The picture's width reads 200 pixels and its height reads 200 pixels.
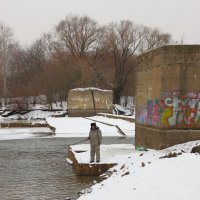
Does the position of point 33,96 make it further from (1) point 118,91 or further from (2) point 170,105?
(2) point 170,105

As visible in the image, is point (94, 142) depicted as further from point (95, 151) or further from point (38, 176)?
point (38, 176)

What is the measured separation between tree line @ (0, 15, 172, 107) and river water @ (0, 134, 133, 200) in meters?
44.2

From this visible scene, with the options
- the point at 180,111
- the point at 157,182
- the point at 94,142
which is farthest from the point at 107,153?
the point at 157,182

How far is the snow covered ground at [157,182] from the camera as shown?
9.17 meters

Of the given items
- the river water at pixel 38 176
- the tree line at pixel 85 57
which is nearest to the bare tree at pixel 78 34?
the tree line at pixel 85 57

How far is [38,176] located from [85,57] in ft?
189

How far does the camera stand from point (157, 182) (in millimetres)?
10180

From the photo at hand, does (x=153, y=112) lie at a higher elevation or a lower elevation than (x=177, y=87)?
lower

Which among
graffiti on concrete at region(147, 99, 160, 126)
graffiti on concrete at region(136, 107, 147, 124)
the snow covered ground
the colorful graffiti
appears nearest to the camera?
the snow covered ground

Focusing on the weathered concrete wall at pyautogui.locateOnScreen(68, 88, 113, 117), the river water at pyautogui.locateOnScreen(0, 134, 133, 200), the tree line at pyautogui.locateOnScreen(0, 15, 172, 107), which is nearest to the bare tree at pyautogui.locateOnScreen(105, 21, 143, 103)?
the tree line at pyautogui.locateOnScreen(0, 15, 172, 107)

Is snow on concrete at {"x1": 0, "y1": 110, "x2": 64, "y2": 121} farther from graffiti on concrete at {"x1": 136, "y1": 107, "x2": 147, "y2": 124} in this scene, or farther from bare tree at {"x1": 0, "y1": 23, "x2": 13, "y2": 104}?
graffiti on concrete at {"x1": 136, "y1": 107, "x2": 147, "y2": 124}

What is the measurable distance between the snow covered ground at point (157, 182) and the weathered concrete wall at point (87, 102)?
39.6 m

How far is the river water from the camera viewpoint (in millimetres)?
12672

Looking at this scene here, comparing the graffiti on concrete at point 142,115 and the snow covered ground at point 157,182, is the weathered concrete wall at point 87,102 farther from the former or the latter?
the snow covered ground at point 157,182
